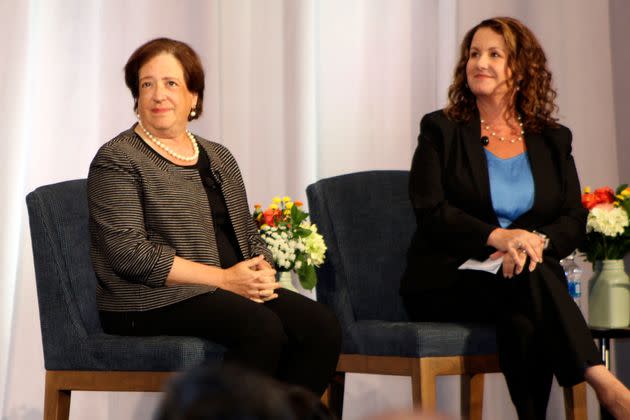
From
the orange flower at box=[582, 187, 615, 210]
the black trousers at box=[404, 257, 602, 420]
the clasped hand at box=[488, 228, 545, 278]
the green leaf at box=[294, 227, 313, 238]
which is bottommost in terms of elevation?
the black trousers at box=[404, 257, 602, 420]

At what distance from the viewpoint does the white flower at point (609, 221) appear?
291 cm

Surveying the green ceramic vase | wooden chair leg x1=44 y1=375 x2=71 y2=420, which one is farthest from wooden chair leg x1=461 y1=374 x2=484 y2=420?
wooden chair leg x1=44 y1=375 x2=71 y2=420

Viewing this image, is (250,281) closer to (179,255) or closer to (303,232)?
(179,255)

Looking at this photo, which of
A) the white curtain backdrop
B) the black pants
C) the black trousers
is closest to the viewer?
the black pants

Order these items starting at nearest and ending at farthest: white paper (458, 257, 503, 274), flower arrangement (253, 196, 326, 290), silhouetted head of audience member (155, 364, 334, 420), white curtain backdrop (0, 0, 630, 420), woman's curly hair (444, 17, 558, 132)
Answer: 1. silhouetted head of audience member (155, 364, 334, 420)
2. white paper (458, 257, 503, 274)
3. flower arrangement (253, 196, 326, 290)
4. woman's curly hair (444, 17, 558, 132)
5. white curtain backdrop (0, 0, 630, 420)

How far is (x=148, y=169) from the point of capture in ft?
8.06

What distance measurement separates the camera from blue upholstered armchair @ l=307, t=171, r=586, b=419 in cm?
260

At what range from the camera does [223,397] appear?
0.47m

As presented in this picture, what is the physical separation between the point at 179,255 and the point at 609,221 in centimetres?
137

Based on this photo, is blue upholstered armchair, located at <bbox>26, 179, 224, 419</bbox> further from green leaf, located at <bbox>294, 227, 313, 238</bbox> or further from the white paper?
the white paper

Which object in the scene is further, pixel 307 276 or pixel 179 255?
pixel 307 276

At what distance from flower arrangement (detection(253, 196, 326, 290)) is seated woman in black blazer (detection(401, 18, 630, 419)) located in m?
0.29

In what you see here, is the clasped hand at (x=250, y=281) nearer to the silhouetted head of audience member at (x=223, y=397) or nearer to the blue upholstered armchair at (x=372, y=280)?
the blue upholstered armchair at (x=372, y=280)

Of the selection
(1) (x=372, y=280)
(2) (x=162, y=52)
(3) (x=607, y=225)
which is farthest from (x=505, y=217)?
(2) (x=162, y=52)
